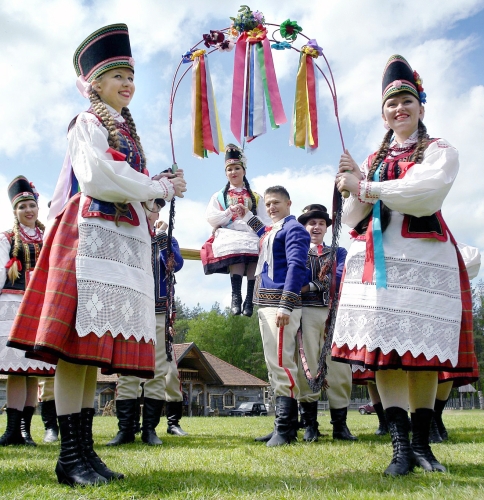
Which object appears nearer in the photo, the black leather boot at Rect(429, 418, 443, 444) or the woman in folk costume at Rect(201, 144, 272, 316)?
the black leather boot at Rect(429, 418, 443, 444)

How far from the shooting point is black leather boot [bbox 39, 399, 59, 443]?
5293 millimetres

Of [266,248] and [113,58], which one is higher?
[113,58]

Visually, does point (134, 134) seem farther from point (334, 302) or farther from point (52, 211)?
point (334, 302)

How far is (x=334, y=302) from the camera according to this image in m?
3.61

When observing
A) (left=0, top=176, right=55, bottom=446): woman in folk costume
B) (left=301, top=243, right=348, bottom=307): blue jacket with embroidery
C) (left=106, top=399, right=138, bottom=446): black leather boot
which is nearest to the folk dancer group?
(left=301, top=243, right=348, bottom=307): blue jacket with embroidery

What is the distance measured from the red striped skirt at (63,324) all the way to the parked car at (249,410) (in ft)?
99.5

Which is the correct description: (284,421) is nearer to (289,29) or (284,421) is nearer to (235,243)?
(235,243)

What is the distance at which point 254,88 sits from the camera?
17.1ft

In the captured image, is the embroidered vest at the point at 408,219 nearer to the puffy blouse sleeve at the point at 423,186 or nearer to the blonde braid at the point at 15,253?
the puffy blouse sleeve at the point at 423,186

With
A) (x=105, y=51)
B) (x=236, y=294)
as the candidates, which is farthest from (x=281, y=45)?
(x=236, y=294)

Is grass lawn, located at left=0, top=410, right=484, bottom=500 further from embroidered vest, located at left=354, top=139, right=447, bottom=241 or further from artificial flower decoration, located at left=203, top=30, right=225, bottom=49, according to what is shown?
artificial flower decoration, located at left=203, top=30, right=225, bottom=49

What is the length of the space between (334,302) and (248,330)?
55.2 metres

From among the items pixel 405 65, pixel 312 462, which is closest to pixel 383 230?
pixel 405 65

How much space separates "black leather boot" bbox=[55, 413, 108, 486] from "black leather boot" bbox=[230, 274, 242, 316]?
10.9ft
